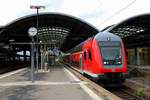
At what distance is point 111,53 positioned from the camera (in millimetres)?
20891

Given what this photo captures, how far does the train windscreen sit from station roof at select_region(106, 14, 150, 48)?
2886cm

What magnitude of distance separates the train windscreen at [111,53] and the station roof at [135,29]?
28856 mm

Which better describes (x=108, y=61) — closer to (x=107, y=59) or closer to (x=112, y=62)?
(x=107, y=59)

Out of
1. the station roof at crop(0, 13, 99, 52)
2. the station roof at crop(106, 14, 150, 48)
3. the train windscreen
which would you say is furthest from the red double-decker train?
the station roof at crop(106, 14, 150, 48)

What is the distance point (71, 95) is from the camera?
13.6 metres

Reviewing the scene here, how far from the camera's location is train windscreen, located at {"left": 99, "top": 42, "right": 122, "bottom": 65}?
2045cm

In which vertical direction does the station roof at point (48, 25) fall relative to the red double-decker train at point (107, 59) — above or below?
above

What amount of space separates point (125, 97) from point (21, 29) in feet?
141

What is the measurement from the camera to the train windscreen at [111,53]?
20453 mm

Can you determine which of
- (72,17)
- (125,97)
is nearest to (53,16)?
(72,17)

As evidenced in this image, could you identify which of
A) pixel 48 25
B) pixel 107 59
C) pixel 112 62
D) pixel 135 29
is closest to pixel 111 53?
pixel 107 59

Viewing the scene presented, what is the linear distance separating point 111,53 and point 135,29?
41.4 metres

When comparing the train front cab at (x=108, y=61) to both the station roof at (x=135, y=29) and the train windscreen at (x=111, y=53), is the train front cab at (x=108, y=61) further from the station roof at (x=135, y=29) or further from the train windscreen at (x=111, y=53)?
the station roof at (x=135, y=29)

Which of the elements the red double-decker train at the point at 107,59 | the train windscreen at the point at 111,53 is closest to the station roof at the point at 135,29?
the red double-decker train at the point at 107,59
